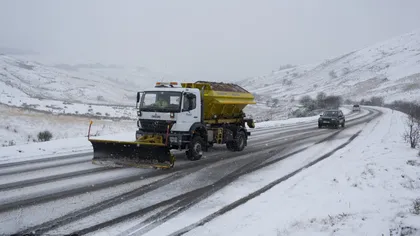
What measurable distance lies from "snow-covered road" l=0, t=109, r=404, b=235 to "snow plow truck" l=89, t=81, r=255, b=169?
53cm

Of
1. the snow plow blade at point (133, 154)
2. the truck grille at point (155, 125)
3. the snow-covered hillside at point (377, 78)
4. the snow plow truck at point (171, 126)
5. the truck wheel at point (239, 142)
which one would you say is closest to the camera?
the snow plow blade at point (133, 154)

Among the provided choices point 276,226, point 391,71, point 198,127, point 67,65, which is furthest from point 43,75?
point 391,71

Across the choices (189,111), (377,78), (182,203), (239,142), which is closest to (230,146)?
(239,142)

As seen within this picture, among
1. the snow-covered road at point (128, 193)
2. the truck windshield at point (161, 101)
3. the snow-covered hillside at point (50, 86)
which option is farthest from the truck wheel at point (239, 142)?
the snow-covered hillside at point (50, 86)

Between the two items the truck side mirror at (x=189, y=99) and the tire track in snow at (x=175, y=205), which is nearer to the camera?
the tire track in snow at (x=175, y=205)

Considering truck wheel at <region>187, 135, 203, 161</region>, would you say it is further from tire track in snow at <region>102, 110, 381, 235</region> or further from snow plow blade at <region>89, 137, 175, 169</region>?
tire track in snow at <region>102, 110, 381, 235</region>

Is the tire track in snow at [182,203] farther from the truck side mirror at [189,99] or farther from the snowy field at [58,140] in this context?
the snowy field at [58,140]

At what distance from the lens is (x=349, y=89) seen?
5605 inches

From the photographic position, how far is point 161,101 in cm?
1127

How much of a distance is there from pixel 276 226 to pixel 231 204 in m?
1.47

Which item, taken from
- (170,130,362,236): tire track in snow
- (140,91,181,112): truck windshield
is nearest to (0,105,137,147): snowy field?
(140,91,181,112): truck windshield

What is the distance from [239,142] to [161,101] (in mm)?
4645

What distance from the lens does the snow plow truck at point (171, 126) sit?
9.98 meters

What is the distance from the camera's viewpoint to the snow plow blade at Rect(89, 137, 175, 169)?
9727mm
